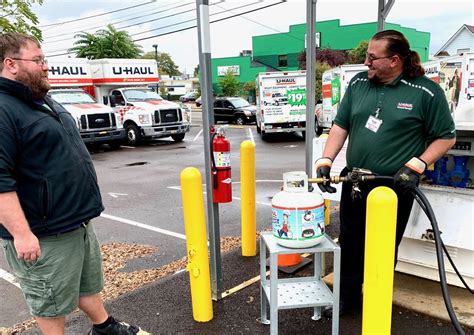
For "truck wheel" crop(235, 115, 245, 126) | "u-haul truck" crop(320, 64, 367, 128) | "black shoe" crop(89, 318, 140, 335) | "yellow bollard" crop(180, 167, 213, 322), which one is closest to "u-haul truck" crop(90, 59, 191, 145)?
"u-haul truck" crop(320, 64, 367, 128)

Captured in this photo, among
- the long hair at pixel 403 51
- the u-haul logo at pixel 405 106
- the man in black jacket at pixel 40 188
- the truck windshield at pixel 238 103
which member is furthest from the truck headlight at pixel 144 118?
the u-haul logo at pixel 405 106

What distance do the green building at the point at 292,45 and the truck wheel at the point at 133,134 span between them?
2264 cm

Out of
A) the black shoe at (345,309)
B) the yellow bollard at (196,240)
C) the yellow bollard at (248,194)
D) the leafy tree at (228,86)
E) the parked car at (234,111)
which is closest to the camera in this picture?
the yellow bollard at (196,240)

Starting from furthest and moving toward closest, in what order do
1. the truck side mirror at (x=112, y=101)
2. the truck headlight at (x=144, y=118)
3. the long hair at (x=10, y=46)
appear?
1. the truck side mirror at (x=112, y=101)
2. the truck headlight at (x=144, y=118)
3. the long hair at (x=10, y=46)

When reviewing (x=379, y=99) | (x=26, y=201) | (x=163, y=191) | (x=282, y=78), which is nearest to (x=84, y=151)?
(x=26, y=201)

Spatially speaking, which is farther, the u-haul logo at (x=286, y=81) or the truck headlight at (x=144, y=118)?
the truck headlight at (x=144, y=118)

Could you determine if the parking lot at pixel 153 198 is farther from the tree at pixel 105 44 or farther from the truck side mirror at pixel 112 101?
the tree at pixel 105 44

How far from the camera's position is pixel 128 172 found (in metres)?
10.5

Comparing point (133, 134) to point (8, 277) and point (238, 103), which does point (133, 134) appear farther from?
point (8, 277)

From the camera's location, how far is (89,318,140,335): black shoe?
9.41 feet

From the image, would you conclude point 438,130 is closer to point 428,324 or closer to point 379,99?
point 379,99

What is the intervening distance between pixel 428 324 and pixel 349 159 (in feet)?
4.57

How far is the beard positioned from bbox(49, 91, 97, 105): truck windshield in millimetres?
12807

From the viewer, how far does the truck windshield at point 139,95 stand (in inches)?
625
